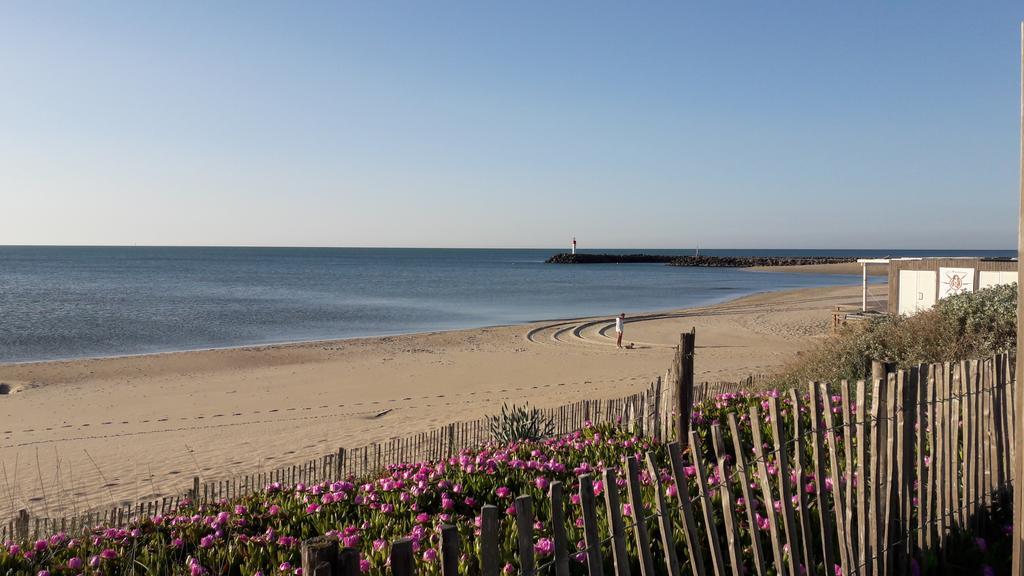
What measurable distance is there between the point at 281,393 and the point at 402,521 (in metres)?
13.2

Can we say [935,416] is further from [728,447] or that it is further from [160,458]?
[160,458]

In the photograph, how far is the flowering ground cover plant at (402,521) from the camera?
14.1 ft

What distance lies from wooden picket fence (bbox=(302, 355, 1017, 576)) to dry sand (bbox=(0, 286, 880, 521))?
7321mm

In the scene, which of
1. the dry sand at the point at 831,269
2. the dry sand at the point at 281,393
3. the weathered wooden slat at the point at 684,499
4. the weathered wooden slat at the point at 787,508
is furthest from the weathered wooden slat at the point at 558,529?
the dry sand at the point at 831,269

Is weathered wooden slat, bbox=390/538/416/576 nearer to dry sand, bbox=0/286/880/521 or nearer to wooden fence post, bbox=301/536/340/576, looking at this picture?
wooden fence post, bbox=301/536/340/576

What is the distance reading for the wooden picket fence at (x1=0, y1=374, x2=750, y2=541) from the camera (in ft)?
20.9

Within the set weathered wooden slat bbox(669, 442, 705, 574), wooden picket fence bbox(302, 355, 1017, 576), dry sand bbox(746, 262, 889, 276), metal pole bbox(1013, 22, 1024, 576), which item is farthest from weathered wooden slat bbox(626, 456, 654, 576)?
dry sand bbox(746, 262, 889, 276)

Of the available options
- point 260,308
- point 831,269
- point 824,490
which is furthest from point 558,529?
point 831,269

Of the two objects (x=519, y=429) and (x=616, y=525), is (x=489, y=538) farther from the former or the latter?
(x=519, y=429)

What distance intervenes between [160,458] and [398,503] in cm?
735

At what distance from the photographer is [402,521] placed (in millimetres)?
5172

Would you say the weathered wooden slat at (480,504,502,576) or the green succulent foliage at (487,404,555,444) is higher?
the weathered wooden slat at (480,504,502,576)

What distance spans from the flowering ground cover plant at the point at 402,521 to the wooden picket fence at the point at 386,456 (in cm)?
43

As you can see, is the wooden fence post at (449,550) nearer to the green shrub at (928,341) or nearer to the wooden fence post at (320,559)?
the wooden fence post at (320,559)
